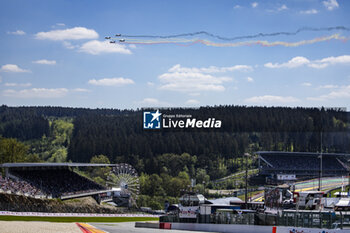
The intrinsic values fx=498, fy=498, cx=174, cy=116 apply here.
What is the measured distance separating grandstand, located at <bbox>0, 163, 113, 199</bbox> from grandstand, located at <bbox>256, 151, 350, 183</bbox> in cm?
4294

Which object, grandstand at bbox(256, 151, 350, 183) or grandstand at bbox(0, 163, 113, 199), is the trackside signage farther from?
grandstand at bbox(0, 163, 113, 199)

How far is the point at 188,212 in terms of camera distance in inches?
1826

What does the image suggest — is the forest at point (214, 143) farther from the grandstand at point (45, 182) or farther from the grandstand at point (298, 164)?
the grandstand at point (45, 182)

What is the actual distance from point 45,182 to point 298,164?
204 ft

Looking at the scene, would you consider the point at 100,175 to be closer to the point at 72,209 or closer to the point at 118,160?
the point at 118,160

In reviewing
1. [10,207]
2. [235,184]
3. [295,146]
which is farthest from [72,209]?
[295,146]

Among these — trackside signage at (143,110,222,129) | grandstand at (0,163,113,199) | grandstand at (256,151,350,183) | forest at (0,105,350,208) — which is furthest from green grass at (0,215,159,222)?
trackside signage at (143,110,222,129)

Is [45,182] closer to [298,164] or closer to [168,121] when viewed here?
[168,121]

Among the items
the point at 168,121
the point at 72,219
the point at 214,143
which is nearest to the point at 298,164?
the point at 214,143

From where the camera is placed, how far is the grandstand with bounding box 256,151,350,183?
112 meters

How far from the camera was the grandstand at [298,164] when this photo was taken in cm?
11175

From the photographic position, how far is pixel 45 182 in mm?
78375

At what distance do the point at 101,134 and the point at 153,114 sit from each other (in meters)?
30.6

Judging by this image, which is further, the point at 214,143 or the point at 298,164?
the point at 214,143
